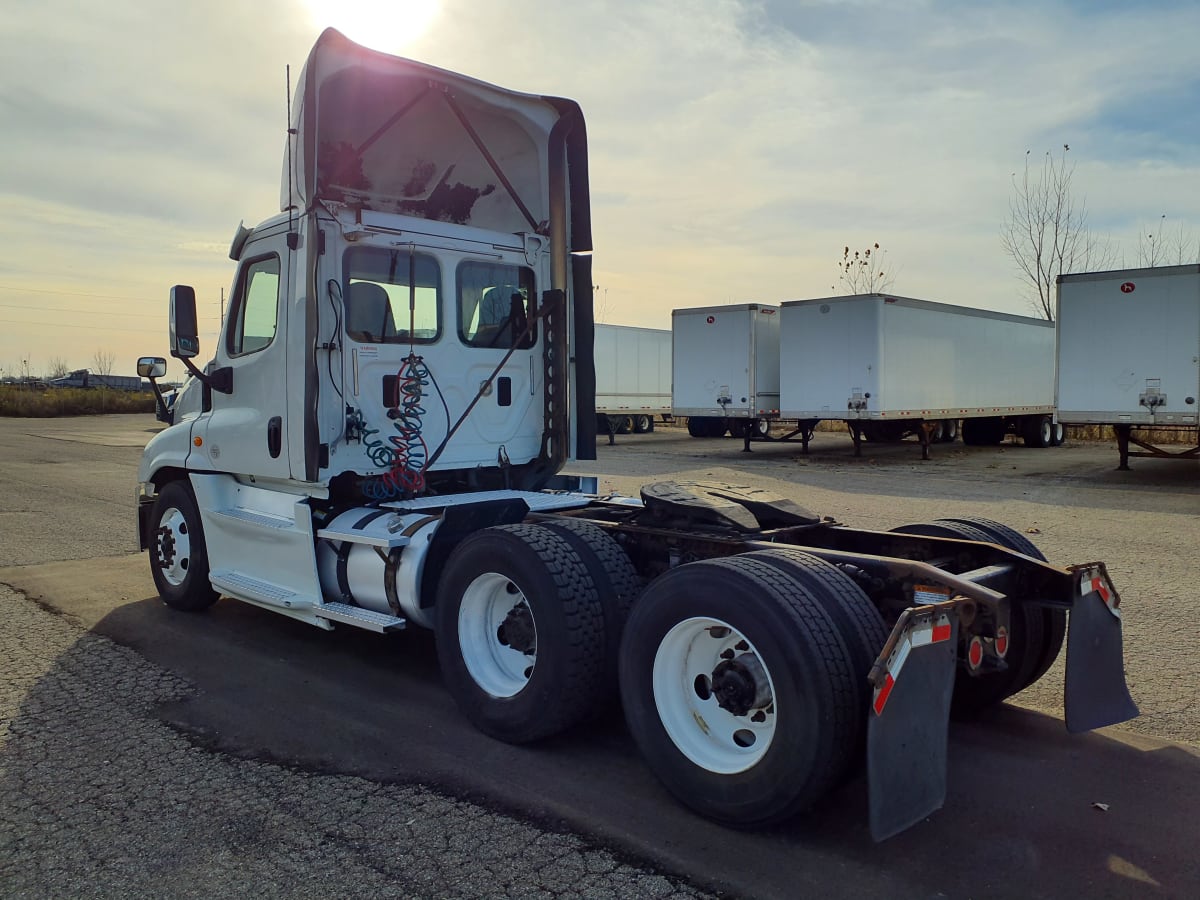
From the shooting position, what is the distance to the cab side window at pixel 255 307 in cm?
592

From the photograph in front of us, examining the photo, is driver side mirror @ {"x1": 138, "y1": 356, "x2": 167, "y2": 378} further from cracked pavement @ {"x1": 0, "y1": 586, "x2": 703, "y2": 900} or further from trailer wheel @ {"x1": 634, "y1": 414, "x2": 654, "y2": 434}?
trailer wheel @ {"x1": 634, "y1": 414, "x2": 654, "y2": 434}

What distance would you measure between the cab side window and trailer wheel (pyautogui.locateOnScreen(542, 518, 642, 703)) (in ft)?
8.67

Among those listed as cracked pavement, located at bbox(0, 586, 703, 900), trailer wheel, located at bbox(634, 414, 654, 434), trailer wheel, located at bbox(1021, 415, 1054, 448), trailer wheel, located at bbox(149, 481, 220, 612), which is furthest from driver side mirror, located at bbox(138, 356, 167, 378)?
trailer wheel, located at bbox(634, 414, 654, 434)

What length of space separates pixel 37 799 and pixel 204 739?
29.6 inches

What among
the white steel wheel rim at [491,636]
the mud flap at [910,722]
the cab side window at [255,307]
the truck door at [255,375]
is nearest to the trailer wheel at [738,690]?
the mud flap at [910,722]

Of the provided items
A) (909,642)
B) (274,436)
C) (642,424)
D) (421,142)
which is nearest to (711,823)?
(909,642)

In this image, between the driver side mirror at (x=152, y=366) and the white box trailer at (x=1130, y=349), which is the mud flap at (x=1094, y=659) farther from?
the white box trailer at (x=1130, y=349)

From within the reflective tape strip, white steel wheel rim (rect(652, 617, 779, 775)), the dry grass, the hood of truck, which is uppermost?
the hood of truck

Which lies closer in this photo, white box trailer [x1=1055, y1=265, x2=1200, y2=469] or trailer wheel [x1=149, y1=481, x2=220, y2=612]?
trailer wheel [x1=149, y1=481, x2=220, y2=612]

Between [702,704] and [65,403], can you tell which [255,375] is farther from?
[65,403]

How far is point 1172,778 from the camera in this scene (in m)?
3.88

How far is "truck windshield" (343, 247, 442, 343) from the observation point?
5734mm

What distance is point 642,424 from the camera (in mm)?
34250

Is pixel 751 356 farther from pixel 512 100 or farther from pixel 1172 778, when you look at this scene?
pixel 1172 778
